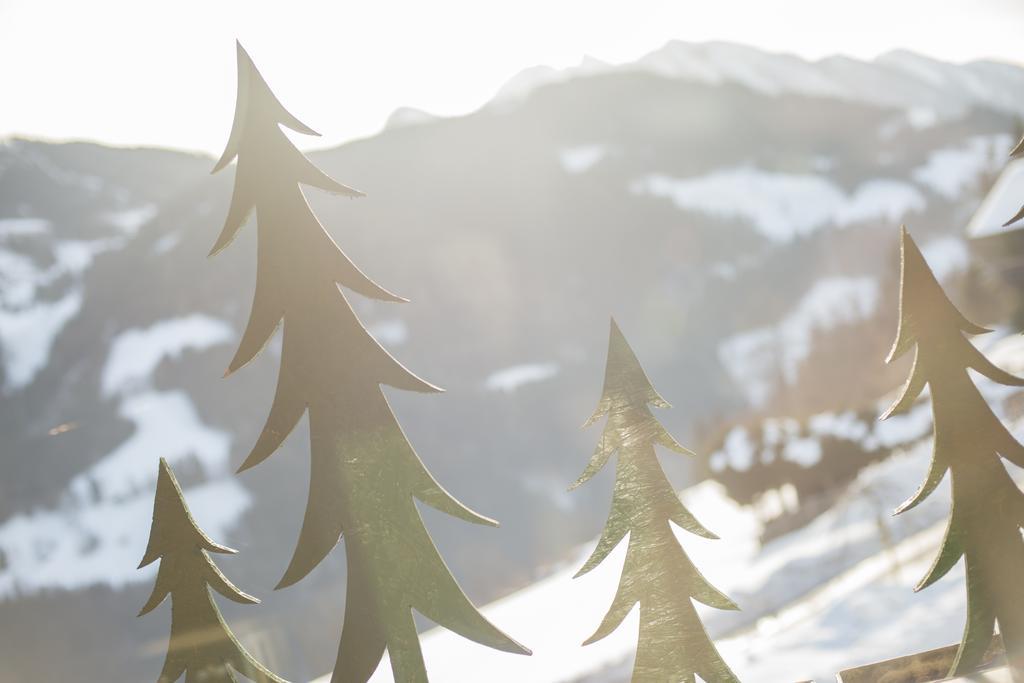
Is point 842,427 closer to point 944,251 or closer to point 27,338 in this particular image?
point 27,338

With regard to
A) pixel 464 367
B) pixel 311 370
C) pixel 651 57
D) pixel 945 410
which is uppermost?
pixel 651 57

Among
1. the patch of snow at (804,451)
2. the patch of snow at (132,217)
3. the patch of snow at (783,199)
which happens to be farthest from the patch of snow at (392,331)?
the patch of snow at (804,451)

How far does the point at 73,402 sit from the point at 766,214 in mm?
109264

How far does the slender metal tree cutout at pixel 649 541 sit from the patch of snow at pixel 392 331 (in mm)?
85061

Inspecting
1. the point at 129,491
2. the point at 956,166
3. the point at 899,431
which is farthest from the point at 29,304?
the point at 956,166

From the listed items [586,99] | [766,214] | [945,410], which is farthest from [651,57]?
[945,410]

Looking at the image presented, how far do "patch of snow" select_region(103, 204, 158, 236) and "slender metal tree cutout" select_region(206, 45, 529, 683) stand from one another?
50712 millimetres

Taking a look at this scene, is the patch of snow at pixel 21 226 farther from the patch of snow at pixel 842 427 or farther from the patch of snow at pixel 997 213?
the patch of snow at pixel 997 213

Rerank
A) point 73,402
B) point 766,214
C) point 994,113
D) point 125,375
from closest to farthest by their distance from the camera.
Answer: point 73,402, point 125,375, point 994,113, point 766,214

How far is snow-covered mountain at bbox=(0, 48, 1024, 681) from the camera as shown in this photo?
34.7m

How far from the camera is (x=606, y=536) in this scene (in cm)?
302

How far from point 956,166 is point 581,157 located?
59033 millimetres

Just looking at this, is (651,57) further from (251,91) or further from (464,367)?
(251,91)

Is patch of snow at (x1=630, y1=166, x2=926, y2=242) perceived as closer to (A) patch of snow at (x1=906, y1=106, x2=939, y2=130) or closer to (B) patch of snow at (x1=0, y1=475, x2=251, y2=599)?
(A) patch of snow at (x1=906, y1=106, x2=939, y2=130)
